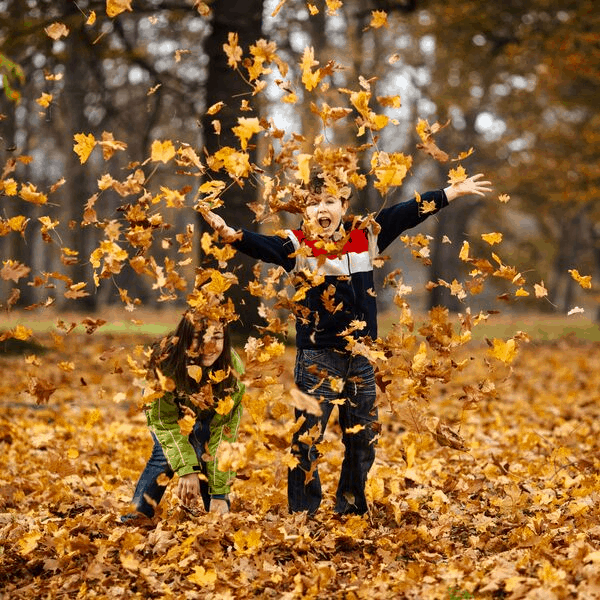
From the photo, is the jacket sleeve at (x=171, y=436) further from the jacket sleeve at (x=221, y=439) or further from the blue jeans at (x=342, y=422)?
the blue jeans at (x=342, y=422)

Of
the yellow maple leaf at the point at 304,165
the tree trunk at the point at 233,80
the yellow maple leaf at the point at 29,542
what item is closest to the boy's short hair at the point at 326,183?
the yellow maple leaf at the point at 304,165

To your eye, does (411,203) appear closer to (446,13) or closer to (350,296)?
(350,296)

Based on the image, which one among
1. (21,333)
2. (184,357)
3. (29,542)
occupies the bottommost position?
(29,542)

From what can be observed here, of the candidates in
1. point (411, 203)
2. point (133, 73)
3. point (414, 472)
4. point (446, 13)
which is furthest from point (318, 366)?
point (133, 73)

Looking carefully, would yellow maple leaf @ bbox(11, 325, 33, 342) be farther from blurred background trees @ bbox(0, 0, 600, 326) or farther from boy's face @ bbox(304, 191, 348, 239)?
boy's face @ bbox(304, 191, 348, 239)

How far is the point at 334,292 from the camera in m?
3.65

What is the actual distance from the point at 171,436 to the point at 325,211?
129cm

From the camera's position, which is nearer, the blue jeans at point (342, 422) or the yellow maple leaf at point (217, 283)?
the yellow maple leaf at point (217, 283)

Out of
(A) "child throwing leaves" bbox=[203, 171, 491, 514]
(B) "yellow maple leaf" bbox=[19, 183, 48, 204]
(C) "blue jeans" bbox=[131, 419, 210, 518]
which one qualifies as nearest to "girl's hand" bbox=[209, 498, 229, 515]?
(C) "blue jeans" bbox=[131, 419, 210, 518]

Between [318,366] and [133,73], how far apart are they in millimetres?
16073

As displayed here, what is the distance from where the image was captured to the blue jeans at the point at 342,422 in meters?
3.74

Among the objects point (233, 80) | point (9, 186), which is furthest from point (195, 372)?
point (233, 80)

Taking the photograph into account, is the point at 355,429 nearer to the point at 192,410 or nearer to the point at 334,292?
the point at 334,292

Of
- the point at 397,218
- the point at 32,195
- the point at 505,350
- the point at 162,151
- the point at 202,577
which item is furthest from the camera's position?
the point at 397,218
